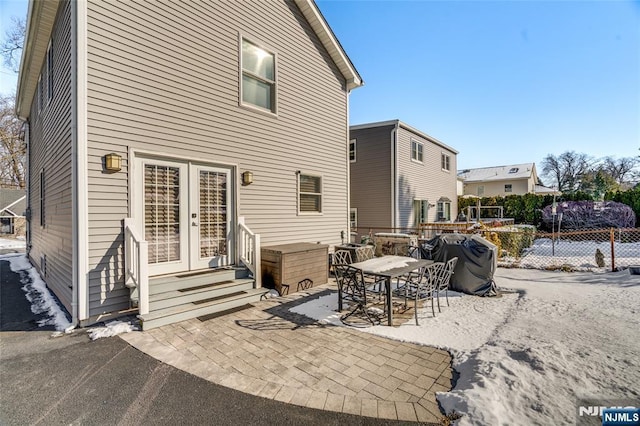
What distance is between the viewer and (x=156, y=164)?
16.0ft

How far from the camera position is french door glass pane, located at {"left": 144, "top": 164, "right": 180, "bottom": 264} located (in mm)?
4797

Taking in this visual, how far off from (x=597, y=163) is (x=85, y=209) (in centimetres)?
5429

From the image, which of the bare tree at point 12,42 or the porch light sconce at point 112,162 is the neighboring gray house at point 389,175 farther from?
the bare tree at point 12,42

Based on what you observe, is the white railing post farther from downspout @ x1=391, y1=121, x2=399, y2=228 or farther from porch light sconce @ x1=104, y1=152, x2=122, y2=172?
downspout @ x1=391, y1=121, x2=399, y2=228

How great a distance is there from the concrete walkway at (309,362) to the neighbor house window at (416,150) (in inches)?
474

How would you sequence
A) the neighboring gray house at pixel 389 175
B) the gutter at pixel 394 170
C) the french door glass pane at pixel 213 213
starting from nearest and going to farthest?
the french door glass pane at pixel 213 213 → the gutter at pixel 394 170 → the neighboring gray house at pixel 389 175

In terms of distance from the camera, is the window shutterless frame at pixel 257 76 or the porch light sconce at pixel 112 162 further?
the window shutterless frame at pixel 257 76

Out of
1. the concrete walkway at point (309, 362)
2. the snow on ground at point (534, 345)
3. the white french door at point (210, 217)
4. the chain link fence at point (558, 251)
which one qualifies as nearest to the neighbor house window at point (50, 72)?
the white french door at point (210, 217)

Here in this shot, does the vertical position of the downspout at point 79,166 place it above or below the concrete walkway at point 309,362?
above

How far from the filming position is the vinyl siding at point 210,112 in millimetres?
4270

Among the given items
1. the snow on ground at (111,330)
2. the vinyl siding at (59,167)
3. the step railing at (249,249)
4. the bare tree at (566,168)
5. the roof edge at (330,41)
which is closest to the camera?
the snow on ground at (111,330)

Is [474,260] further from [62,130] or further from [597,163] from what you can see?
[597,163]

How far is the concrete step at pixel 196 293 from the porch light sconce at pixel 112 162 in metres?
1.99

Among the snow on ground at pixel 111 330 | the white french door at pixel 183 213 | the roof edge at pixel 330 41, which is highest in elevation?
the roof edge at pixel 330 41
